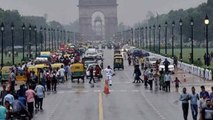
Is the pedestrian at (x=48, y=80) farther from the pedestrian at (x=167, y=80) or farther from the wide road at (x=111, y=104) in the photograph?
the pedestrian at (x=167, y=80)

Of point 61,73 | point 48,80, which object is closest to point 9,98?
point 48,80

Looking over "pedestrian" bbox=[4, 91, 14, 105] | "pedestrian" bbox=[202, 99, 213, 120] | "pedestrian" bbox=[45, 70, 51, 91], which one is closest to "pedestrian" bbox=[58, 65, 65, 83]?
"pedestrian" bbox=[45, 70, 51, 91]

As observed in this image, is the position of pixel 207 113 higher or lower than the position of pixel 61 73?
lower

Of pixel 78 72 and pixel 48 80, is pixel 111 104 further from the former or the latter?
pixel 78 72

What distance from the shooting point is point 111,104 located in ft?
120

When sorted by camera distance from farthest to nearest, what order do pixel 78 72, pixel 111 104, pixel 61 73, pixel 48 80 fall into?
pixel 78 72 < pixel 61 73 < pixel 48 80 < pixel 111 104

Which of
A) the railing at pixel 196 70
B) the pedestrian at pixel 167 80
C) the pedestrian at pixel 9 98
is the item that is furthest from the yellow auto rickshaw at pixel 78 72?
the pedestrian at pixel 9 98

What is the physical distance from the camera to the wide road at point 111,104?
31370mm

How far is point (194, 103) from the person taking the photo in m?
28.1

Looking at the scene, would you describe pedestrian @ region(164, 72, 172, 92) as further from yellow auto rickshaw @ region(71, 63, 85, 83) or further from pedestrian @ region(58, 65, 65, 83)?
yellow auto rickshaw @ region(71, 63, 85, 83)

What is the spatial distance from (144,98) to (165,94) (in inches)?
106

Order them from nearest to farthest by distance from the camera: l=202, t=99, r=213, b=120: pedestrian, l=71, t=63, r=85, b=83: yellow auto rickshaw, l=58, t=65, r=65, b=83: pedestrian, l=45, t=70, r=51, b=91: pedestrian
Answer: l=202, t=99, r=213, b=120: pedestrian
l=45, t=70, r=51, b=91: pedestrian
l=58, t=65, r=65, b=83: pedestrian
l=71, t=63, r=85, b=83: yellow auto rickshaw

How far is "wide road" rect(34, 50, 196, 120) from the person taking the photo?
31.4 metres

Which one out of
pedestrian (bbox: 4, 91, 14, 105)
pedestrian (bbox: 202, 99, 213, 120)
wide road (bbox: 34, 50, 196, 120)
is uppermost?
pedestrian (bbox: 4, 91, 14, 105)
